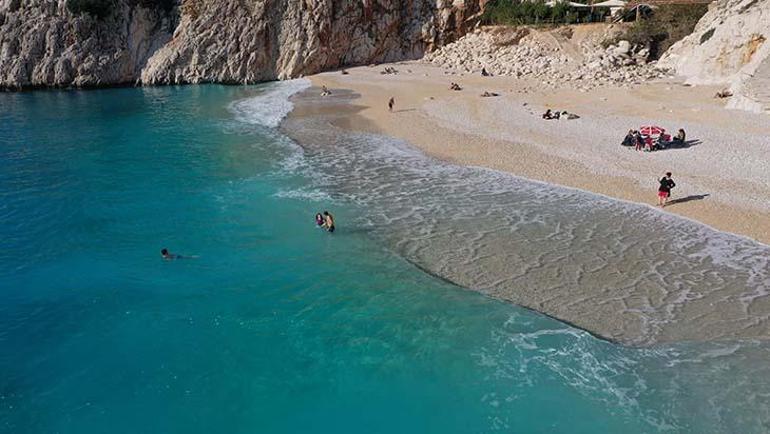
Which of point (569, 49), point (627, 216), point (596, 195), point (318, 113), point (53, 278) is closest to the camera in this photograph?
point (53, 278)

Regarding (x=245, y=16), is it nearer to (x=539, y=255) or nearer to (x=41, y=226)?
(x=41, y=226)

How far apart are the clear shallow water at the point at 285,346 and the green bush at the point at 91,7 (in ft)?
144

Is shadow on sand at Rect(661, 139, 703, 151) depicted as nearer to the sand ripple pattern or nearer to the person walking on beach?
the person walking on beach

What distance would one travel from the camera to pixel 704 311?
14.2 metres

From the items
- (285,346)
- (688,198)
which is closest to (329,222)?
(285,346)

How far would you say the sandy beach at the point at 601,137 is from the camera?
21.2 m

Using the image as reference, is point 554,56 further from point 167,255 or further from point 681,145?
point 167,255

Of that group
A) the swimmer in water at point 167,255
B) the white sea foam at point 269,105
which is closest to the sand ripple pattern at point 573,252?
the swimmer in water at point 167,255

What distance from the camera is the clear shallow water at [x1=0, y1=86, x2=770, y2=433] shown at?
11094mm

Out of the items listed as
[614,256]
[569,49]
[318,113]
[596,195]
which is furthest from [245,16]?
[614,256]

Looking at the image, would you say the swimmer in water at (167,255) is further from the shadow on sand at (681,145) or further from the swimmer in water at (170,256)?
the shadow on sand at (681,145)

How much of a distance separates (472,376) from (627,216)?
11.2m

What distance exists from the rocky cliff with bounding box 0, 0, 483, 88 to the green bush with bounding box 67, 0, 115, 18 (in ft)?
1.69

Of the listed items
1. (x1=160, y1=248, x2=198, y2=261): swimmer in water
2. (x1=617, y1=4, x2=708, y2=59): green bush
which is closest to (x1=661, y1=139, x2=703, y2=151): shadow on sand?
(x1=160, y1=248, x2=198, y2=261): swimmer in water
